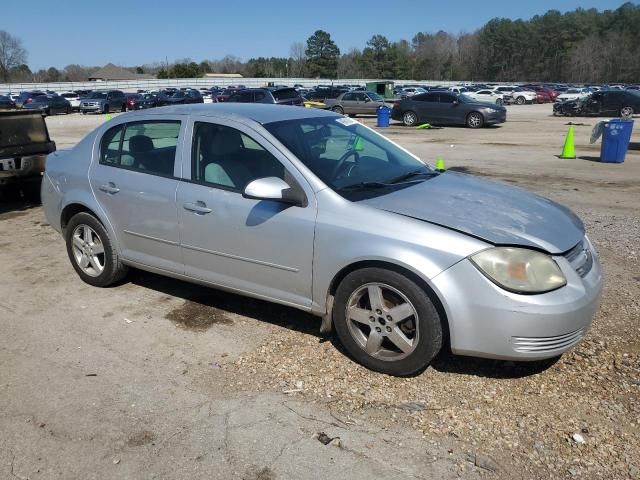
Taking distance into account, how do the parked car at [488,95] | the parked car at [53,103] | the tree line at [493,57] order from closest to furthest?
the parked car at [53,103]
the parked car at [488,95]
the tree line at [493,57]

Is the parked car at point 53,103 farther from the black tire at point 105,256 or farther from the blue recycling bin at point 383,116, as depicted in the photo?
the black tire at point 105,256

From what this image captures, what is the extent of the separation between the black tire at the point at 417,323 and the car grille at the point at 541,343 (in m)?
0.43

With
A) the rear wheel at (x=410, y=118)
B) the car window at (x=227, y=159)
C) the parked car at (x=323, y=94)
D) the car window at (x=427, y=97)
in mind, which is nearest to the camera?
the car window at (x=227, y=159)

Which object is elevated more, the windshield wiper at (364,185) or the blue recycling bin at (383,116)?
the windshield wiper at (364,185)

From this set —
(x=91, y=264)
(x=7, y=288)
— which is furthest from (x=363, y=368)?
(x=7, y=288)

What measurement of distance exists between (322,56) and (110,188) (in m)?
134

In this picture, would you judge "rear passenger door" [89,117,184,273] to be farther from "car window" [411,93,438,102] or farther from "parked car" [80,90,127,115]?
"parked car" [80,90,127,115]

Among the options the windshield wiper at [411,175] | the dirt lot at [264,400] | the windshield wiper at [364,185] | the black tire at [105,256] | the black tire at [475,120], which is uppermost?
the windshield wiper at [411,175]

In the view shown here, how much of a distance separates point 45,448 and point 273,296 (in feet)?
5.32

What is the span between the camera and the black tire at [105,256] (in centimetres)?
486

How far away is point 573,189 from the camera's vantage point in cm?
960

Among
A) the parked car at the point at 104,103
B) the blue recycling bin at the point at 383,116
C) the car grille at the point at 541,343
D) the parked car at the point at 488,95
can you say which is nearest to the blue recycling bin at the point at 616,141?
the car grille at the point at 541,343

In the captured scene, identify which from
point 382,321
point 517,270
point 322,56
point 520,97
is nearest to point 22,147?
point 382,321

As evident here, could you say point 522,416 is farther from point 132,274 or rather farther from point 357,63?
point 357,63
